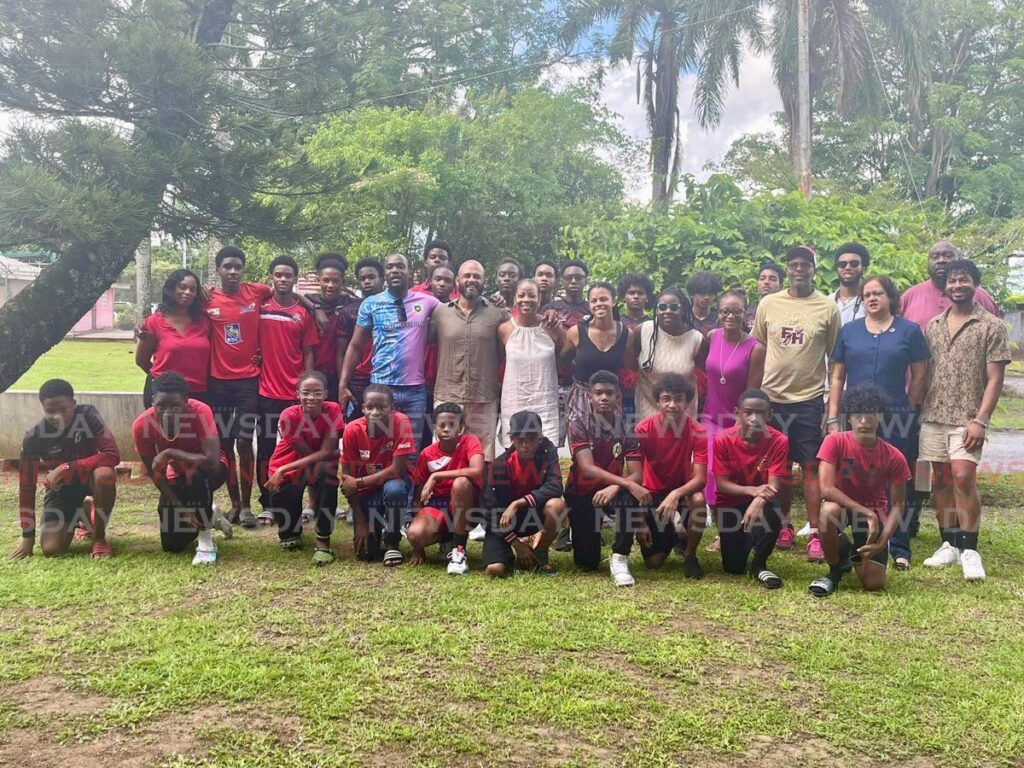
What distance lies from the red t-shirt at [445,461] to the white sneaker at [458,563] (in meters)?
0.33

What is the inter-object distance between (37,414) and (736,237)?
22.5 ft

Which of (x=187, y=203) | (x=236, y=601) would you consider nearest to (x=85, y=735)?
(x=236, y=601)

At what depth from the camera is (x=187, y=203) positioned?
649cm

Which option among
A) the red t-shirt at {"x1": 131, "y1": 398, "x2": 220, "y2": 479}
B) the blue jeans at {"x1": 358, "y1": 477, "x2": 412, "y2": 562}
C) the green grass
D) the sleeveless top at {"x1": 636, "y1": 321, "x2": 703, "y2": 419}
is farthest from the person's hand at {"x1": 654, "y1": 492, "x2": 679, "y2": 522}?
the green grass

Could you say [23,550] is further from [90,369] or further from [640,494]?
[90,369]

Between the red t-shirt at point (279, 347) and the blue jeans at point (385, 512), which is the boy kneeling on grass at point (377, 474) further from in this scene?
the red t-shirt at point (279, 347)

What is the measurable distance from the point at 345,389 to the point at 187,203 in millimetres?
2250

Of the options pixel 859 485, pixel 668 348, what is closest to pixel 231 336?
pixel 668 348

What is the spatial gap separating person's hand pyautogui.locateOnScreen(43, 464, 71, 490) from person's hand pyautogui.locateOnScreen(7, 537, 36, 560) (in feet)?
1.09

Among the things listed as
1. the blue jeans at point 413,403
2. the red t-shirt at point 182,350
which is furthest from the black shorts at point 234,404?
the blue jeans at point 413,403

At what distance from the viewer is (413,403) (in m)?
5.37

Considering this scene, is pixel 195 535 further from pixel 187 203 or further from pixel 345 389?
pixel 187 203

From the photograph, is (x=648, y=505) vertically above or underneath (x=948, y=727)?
above

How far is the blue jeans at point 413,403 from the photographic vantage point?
536 centimetres
